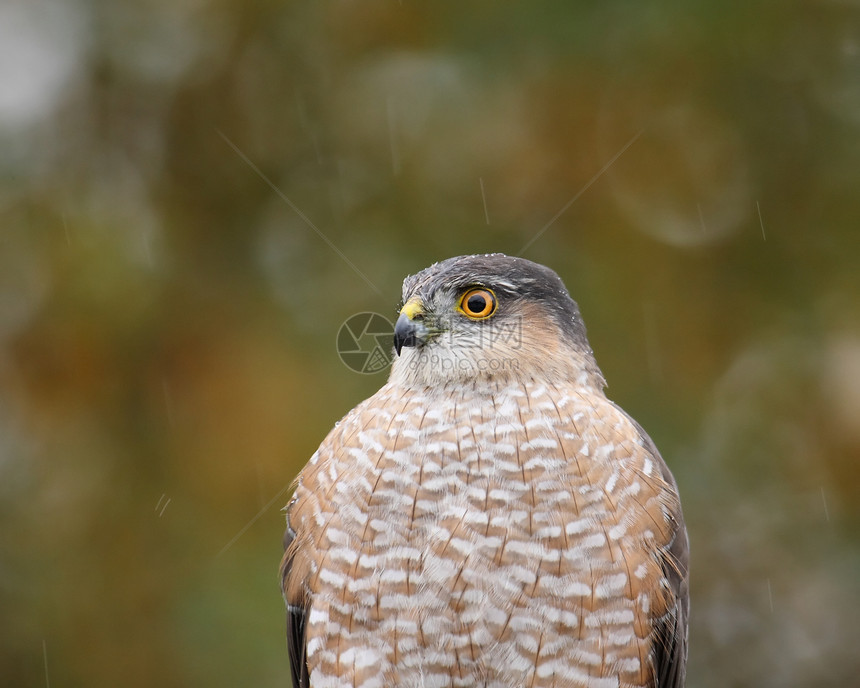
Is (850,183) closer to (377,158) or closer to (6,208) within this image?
(377,158)

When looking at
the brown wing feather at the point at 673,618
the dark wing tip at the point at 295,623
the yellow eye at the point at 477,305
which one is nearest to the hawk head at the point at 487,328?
the yellow eye at the point at 477,305

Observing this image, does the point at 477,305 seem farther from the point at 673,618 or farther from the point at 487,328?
the point at 673,618

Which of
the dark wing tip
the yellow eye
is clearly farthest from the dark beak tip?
the dark wing tip

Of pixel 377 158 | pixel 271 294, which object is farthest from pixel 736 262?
pixel 271 294

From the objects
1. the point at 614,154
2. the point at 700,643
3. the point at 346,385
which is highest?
the point at 614,154

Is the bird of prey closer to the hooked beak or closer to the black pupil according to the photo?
the hooked beak

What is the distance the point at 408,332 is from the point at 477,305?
30 cm

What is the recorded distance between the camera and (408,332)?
3.23 m

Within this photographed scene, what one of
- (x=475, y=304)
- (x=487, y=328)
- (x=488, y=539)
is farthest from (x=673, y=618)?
(x=475, y=304)

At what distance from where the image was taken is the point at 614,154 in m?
6.48

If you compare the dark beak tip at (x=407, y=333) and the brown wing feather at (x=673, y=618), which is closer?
the brown wing feather at (x=673, y=618)

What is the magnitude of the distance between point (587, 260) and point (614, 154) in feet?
2.91

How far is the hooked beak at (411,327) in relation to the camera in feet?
10.6

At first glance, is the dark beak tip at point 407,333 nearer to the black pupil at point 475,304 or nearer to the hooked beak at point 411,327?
the hooked beak at point 411,327
